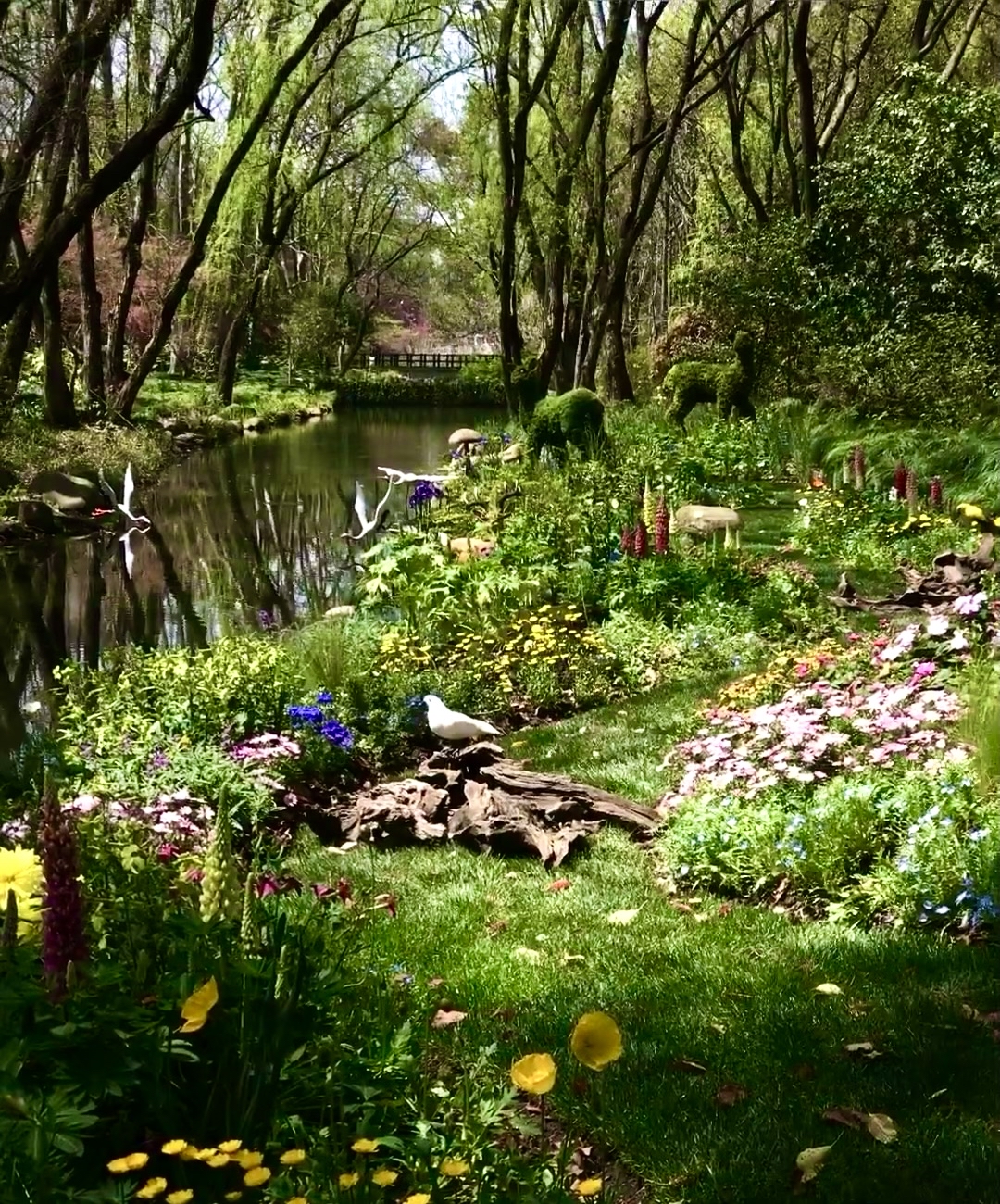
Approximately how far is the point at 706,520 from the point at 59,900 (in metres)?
8.16

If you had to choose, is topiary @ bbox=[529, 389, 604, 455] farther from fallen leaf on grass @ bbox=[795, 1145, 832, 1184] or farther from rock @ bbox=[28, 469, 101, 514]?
fallen leaf on grass @ bbox=[795, 1145, 832, 1184]

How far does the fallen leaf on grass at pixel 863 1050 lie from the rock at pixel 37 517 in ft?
44.2

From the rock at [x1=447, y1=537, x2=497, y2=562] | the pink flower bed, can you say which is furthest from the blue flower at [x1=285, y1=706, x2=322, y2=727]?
the rock at [x1=447, y1=537, x2=497, y2=562]

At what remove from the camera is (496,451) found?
16.6m

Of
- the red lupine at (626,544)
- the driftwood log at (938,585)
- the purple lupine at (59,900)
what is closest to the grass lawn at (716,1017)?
the purple lupine at (59,900)

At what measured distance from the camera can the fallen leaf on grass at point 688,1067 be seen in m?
2.82

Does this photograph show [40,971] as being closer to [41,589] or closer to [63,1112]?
→ [63,1112]

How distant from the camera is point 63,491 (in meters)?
15.4

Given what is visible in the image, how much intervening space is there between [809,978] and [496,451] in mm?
13717

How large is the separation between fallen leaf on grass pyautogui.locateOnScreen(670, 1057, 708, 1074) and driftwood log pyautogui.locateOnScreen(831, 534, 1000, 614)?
14.4ft

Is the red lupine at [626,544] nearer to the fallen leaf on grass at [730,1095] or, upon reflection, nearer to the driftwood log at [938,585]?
the driftwood log at [938,585]

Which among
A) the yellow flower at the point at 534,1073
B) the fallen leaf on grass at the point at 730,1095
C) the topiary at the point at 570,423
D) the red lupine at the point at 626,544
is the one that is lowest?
the fallen leaf on grass at the point at 730,1095

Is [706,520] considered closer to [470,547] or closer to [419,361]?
[470,547]

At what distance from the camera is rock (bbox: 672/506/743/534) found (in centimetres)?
951
